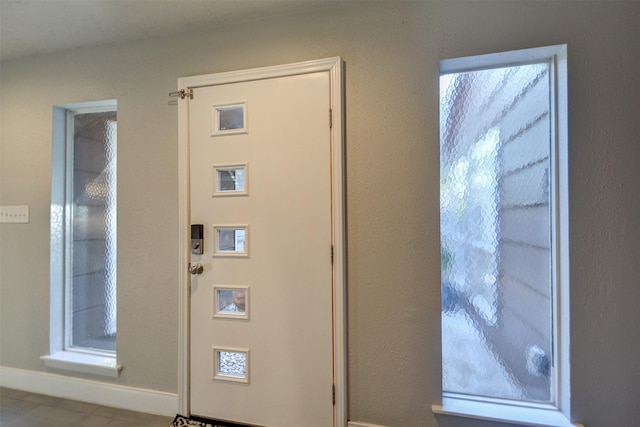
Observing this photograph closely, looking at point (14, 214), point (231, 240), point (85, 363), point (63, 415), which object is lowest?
point (63, 415)

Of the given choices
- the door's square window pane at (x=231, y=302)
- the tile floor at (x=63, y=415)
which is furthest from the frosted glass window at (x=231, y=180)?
the tile floor at (x=63, y=415)

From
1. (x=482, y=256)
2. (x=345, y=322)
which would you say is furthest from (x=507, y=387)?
(x=345, y=322)

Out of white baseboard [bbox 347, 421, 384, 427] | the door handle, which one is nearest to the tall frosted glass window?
the door handle

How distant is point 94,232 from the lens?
6.73 ft

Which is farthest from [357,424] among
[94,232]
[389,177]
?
[94,232]

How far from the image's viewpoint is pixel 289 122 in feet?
5.26

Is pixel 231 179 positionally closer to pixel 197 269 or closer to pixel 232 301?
pixel 197 269

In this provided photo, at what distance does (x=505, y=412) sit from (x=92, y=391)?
2456mm

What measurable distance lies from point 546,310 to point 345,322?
3.33 ft

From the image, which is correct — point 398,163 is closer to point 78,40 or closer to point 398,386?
point 398,386

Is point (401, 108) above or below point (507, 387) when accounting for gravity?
above

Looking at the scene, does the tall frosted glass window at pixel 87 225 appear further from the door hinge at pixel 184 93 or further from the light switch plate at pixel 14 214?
the door hinge at pixel 184 93

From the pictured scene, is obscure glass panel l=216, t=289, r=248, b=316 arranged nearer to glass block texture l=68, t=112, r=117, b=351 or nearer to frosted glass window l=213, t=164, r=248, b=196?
frosted glass window l=213, t=164, r=248, b=196

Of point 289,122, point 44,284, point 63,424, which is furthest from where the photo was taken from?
point 44,284
